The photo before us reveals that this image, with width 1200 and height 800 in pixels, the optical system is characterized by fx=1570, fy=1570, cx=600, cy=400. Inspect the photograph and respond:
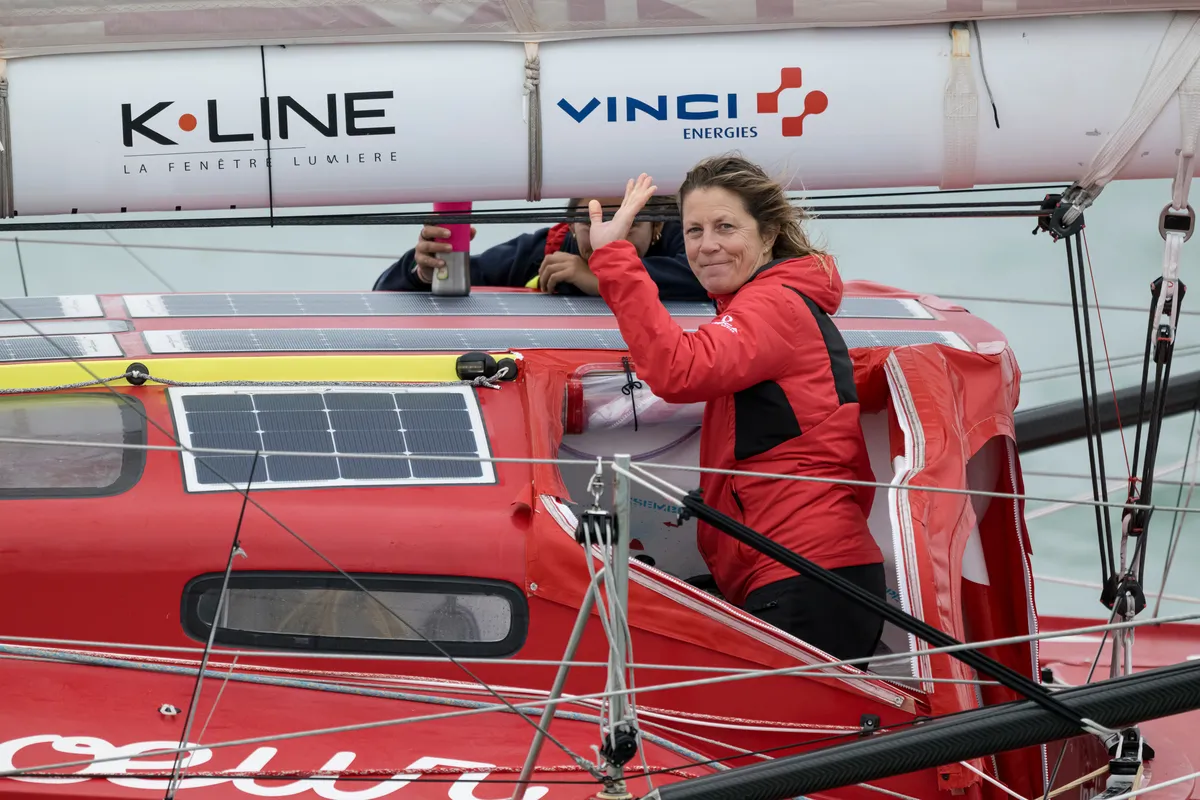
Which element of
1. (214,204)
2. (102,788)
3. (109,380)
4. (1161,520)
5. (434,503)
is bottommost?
(1161,520)

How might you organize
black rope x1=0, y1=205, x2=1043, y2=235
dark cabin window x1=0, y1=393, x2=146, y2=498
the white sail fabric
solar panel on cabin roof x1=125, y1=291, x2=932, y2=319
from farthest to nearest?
solar panel on cabin roof x1=125, y1=291, x2=932, y2=319
black rope x1=0, y1=205, x2=1043, y2=235
the white sail fabric
dark cabin window x1=0, y1=393, x2=146, y2=498

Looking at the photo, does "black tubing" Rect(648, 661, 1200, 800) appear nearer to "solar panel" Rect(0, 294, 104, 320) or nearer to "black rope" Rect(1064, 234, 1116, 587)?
"black rope" Rect(1064, 234, 1116, 587)

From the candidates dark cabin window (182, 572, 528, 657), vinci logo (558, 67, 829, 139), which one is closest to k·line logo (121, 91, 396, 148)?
vinci logo (558, 67, 829, 139)

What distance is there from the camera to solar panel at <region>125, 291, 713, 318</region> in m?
3.18

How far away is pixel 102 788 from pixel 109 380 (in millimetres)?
790

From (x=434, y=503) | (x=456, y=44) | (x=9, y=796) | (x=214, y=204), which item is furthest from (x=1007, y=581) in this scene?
(x=9, y=796)

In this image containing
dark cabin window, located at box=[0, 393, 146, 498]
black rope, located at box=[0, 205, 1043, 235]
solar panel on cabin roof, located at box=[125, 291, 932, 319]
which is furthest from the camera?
solar panel on cabin roof, located at box=[125, 291, 932, 319]

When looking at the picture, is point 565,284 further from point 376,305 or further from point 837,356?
point 837,356

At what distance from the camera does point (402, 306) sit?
330 centimetres

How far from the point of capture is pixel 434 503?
8.65 feet

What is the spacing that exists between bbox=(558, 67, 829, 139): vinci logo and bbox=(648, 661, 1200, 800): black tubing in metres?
1.13

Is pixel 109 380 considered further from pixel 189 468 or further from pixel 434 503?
pixel 434 503

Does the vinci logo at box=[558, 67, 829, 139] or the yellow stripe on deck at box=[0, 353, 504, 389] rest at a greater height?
the vinci logo at box=[558, 67, 829, 139]

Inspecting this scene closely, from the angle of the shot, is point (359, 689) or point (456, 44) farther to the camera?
point (456, 44)
